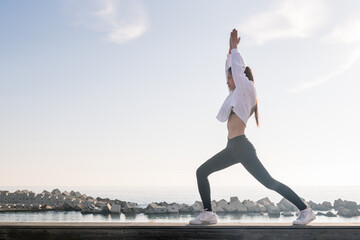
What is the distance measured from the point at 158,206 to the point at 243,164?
46.9m

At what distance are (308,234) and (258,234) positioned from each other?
426mm

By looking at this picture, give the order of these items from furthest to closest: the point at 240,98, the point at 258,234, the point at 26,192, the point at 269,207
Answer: the point at 26,192 < the point at 269,207 < the point at 240,98 < the point at 258,234

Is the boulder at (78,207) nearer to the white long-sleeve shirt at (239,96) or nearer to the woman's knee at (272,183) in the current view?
the white long-sleeve shirt at (239,96)

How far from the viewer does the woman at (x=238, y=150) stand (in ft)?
11.4

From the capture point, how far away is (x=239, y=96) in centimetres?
367

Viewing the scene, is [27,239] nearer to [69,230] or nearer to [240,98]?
[69,230]

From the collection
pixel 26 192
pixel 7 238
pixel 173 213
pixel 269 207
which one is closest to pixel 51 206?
pixel 26 192

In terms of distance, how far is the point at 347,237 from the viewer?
3.23m

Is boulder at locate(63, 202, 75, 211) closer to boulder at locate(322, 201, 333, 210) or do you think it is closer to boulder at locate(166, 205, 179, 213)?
boulder at locate(166, 205, 179, 213)

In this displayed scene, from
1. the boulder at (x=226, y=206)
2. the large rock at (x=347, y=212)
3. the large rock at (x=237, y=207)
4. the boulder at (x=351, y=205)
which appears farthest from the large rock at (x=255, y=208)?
the boulder at (x=351, y=205)

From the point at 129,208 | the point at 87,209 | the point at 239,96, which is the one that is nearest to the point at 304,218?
the point at 239,96

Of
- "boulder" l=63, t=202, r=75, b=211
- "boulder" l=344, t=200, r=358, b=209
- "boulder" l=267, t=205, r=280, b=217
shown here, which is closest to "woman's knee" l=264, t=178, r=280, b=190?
"boulder" l=267, t=205, r=280, b=217

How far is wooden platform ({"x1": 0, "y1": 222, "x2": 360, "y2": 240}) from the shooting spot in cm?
321

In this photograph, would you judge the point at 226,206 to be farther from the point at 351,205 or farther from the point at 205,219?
the point at 205,219
